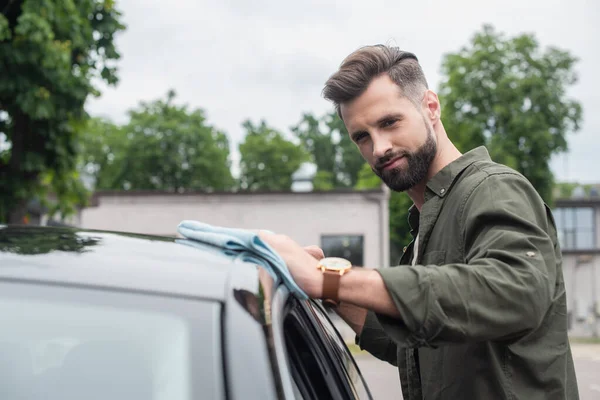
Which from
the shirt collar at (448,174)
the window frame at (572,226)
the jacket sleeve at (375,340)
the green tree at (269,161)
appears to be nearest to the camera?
the shirt collar at (448,174)

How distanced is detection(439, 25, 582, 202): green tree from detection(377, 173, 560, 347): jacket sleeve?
31757mm

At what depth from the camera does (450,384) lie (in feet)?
6.37

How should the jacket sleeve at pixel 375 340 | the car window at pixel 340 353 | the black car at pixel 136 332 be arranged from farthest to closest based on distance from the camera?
the jacket sleeve at pixel 375 340
the car window at pixel 340 353
the black car at pixel 136 332

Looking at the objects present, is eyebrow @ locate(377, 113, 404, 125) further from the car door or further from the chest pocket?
the car door

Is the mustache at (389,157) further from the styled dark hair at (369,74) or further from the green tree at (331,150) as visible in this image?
the green tree at (331,150)

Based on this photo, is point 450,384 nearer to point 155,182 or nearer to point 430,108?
point 430,108

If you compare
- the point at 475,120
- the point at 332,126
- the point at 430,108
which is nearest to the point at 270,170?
the point at 332,126

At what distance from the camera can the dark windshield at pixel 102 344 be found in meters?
1.30

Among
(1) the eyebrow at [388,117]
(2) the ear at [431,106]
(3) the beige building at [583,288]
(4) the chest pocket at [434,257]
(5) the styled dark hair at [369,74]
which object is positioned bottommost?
(3) the beige building at [583,288]

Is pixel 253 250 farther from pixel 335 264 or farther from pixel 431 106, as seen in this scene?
pixel 431 106

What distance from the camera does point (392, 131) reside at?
2.17m

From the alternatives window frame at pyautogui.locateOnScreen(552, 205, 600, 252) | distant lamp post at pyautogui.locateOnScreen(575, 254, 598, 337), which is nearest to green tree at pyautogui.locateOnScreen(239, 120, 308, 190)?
window frame at pyautogui.locateOnScreen(552, 205, 600, 252)

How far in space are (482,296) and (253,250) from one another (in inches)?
19.3

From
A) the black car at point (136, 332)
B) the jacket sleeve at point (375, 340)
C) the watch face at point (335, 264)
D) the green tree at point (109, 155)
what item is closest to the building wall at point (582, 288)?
the green tree at point (109, 155)
